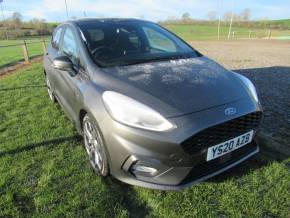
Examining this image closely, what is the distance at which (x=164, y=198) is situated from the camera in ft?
8.25

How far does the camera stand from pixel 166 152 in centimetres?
220

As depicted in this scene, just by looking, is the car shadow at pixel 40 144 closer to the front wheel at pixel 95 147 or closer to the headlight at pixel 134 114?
the front wheel at pixel 95 147

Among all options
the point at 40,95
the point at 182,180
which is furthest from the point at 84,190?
the point at 40,95

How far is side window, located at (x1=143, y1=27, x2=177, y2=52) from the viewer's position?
3.75 m

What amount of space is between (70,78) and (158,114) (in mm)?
1554

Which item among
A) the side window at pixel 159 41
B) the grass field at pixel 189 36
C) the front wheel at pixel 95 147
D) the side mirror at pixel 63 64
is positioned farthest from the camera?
the grass field at pixel 189 36

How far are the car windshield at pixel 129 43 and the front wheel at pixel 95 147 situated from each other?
0.68 m

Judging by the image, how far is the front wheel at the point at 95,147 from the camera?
8.56 feet

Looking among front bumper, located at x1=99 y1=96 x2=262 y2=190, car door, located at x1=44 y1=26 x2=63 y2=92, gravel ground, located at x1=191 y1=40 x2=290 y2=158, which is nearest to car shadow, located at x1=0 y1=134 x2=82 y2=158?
car door, located at x1=44 y1=26 x2=63 y2=92

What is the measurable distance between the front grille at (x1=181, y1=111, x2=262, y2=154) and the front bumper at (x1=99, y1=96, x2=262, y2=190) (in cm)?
4

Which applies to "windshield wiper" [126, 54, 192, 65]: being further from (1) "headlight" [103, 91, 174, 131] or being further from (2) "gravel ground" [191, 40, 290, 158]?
(2) "gravel ground" [191, 40, 290, 158]

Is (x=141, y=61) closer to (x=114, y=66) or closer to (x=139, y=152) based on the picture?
(x=114, y=66)

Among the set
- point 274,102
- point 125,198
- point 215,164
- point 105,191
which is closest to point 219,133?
point 215,164

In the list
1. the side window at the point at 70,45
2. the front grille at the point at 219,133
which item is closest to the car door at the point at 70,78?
the side window at the point at 70,45
